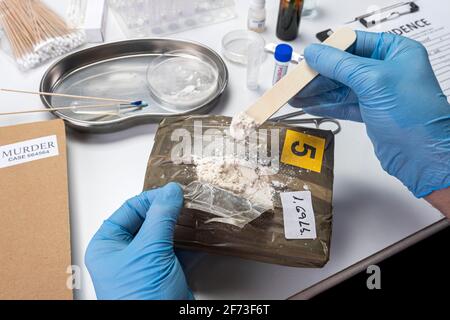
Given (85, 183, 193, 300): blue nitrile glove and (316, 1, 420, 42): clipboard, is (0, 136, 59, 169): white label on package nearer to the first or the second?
(85, 183, 193, 300): blue nitrile glove

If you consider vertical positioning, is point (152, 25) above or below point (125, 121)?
above

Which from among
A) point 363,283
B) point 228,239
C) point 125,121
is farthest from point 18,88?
point 363,283

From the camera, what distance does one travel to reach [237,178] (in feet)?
2.14

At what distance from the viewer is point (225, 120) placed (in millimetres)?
742

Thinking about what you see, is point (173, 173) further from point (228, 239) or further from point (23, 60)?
point (23, 60)

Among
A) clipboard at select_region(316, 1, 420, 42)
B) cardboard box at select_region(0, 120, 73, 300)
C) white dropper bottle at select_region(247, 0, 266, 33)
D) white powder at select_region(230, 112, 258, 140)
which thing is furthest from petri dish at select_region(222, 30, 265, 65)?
cardboard box at select_region(0, 120, 73, 300)

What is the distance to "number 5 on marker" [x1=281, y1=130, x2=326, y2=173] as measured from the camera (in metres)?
0.68

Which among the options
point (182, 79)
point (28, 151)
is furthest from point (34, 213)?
point (182, 79)

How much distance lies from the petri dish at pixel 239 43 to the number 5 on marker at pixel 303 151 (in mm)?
398

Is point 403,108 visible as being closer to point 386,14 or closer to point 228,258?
point 228,258

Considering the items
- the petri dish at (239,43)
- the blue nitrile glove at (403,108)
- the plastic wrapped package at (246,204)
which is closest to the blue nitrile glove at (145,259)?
the plastic wrapped package at (246,204)
